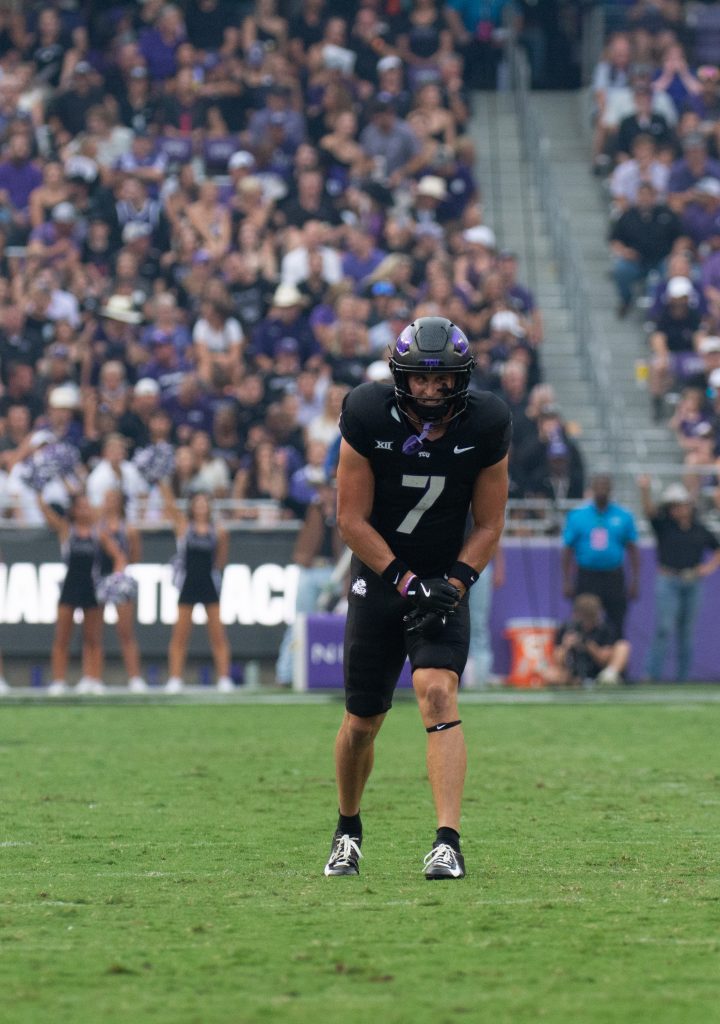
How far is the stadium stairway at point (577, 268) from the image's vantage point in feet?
72.0

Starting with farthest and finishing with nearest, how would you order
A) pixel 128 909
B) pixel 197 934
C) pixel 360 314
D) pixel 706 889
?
pixel 360 314 < pixel 706 889 < pixel 128 909 < pixel 197 934

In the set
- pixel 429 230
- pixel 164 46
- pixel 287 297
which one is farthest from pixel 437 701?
pixel 164 46

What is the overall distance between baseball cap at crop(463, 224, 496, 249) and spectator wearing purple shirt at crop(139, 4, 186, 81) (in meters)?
4.61

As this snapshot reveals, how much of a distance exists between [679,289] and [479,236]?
238 cm

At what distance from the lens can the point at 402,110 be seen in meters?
25.1

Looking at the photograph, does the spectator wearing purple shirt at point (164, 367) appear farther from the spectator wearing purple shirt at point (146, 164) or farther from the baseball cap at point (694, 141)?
the baseball cap at point (694, 141)

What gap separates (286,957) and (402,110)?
20675mm

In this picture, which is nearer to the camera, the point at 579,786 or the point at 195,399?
the point at 579,786

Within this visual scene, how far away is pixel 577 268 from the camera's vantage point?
949 inches

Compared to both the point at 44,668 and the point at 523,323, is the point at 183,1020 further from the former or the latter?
the point at 523,323

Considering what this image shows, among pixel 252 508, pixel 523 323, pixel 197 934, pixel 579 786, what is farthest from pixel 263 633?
pixel 197 934

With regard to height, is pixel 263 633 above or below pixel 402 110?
below

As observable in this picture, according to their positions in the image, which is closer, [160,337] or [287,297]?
[160,337]

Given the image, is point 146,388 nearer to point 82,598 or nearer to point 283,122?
point 82,598
